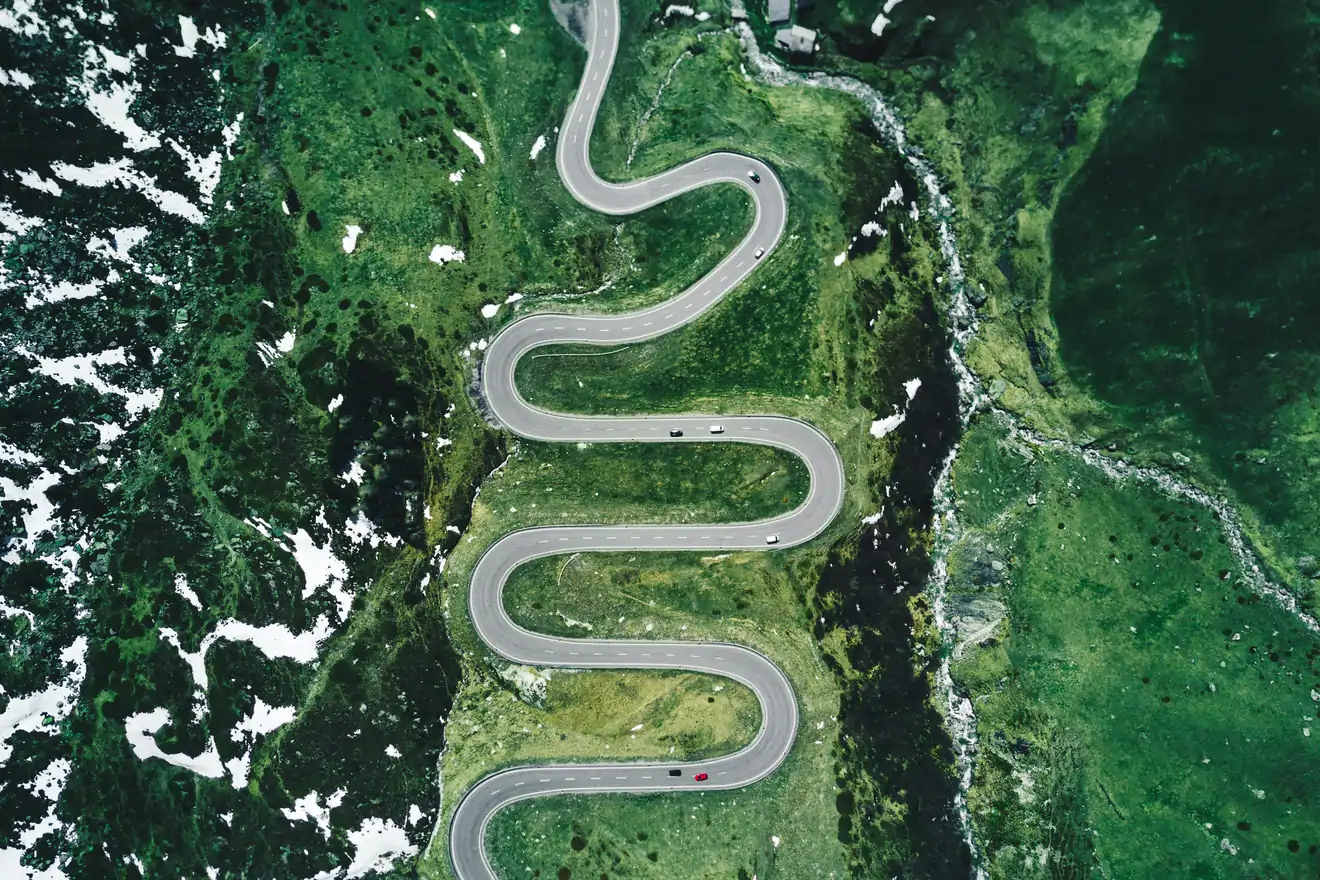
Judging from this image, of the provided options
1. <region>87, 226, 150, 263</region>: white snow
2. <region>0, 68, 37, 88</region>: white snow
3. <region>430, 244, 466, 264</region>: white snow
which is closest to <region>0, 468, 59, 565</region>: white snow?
<region>87, 226, 150, 263</region>: white snow

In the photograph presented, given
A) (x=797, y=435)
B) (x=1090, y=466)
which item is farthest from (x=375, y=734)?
(x=1090, y=466)

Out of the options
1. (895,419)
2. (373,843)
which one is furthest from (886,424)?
(373,843)

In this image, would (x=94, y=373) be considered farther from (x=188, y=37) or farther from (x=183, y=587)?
(x=188, y=37)

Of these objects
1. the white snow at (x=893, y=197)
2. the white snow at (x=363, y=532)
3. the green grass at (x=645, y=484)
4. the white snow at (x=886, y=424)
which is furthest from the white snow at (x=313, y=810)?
the white snow at (x=893, y=197)

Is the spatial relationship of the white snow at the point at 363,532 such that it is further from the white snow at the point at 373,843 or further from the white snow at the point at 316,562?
the white snow at the point at 373,843

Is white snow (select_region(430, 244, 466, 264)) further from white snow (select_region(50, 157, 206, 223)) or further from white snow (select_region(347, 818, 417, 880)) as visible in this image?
white snow (select_region(347, 818, 417, 880))
